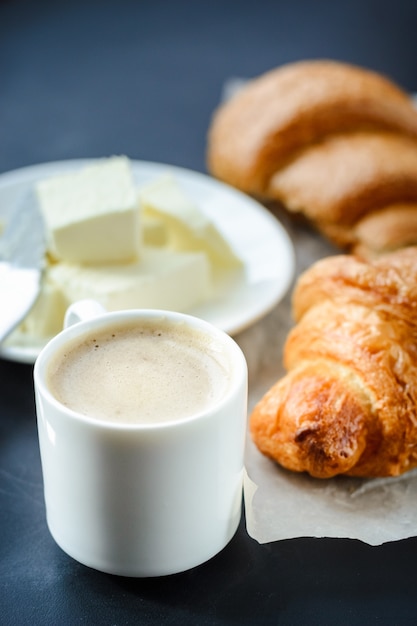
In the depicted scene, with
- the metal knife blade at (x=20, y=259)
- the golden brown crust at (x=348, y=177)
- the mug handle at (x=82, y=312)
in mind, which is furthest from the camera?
the golden brown crust at (x=348, y=177)

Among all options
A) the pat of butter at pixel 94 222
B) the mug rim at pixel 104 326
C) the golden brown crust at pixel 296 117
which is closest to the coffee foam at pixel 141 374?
the mug rim at pixel 104 326

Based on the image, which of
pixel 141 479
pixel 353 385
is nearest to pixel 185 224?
pixel 353 385

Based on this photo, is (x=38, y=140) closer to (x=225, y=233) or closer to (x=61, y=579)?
(x=225, y=233)

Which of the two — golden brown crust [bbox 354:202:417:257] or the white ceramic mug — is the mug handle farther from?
golden brown crust [bbox 354:202:417:257]

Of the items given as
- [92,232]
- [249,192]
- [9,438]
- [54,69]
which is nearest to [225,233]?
[249,192]

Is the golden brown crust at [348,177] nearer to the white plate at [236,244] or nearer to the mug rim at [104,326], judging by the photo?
the white plate at [236,244]
